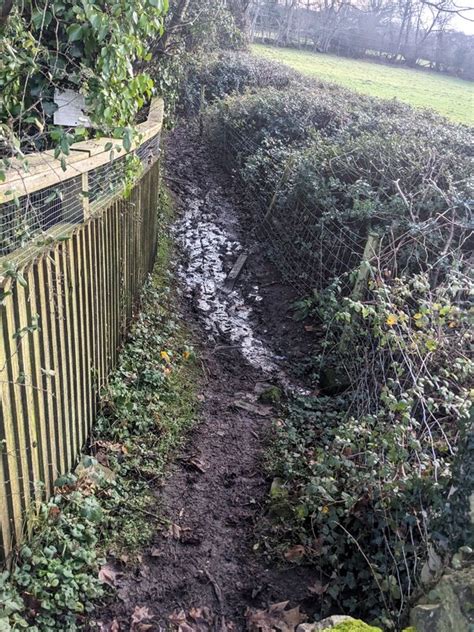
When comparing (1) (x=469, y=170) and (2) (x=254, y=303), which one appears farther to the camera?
(2) (x=254, y=303)

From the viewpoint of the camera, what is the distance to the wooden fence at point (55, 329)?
8.48 ft

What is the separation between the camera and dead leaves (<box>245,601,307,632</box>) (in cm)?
299

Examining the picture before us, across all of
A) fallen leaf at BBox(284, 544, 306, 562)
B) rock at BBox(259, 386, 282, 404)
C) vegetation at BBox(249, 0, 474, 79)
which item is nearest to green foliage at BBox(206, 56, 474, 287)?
rock at BBox(259, 386, 282, 404)

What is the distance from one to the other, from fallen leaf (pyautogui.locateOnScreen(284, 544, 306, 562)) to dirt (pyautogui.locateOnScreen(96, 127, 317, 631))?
6 cm

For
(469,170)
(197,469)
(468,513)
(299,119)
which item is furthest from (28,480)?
(299,119)

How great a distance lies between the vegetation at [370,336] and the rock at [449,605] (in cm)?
19

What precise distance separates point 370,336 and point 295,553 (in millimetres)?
2432

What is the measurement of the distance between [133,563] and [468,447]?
221 cm

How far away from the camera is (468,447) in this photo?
2.55 metres

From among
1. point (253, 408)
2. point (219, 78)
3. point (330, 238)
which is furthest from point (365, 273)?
point (219, 78)

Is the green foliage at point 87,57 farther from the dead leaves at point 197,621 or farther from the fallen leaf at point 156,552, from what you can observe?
the dead leaves at point 197,621

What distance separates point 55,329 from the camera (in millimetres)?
3146

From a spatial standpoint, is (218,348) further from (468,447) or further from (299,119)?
(299,119)

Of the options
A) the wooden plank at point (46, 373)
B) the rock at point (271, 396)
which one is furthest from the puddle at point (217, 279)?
the wooden plank at point (46, 373)
